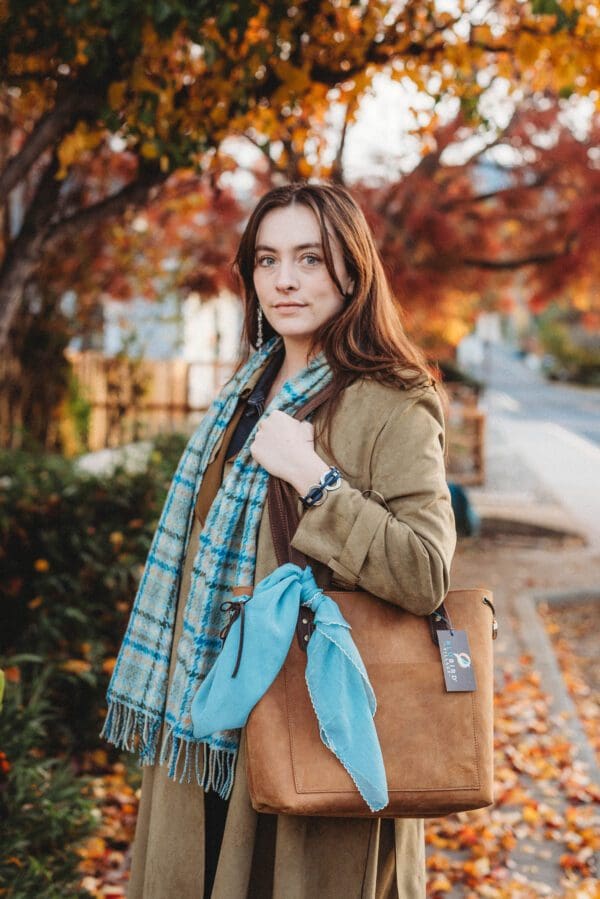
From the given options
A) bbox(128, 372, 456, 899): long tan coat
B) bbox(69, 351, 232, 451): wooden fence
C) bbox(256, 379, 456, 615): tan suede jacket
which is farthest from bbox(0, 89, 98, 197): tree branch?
bbox(69, 351, 232, 451): wooden fence

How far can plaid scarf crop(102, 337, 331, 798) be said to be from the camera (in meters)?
1.92

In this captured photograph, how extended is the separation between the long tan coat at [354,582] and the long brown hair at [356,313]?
43 millimetres

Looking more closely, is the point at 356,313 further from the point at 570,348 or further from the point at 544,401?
the point at 570,348

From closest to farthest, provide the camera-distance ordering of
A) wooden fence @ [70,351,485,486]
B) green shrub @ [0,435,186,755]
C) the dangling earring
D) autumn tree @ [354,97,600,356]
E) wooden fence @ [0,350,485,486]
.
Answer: the dangling earring, green shrub @ [0,435,186,755], autumn tree @ [354,97,600,356], wooden fence @ [0,350,485,486], wooden fence @ [70,351,485,486]

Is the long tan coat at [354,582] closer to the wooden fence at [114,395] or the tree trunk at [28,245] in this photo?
the tree trunk at [28,245]

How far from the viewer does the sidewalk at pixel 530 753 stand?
3.46 metres

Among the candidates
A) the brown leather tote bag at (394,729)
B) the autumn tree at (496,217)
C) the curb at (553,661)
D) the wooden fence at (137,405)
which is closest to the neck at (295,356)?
the brown leather tote bag at (394,729)

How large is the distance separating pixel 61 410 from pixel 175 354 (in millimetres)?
6258

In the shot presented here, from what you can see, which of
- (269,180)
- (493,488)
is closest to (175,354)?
(493,488)

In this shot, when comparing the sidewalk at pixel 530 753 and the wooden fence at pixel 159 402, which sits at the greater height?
the wooden fence at pixel 159 402

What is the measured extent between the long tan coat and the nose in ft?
0.84

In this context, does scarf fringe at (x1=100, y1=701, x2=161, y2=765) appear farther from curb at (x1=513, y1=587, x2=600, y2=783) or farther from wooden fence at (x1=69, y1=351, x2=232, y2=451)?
wooden fence at (x1=69, y1=351, x2=232, y2=451)

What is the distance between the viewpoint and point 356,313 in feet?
6.44

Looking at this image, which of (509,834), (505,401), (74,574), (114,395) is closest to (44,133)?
→ (74,574)
